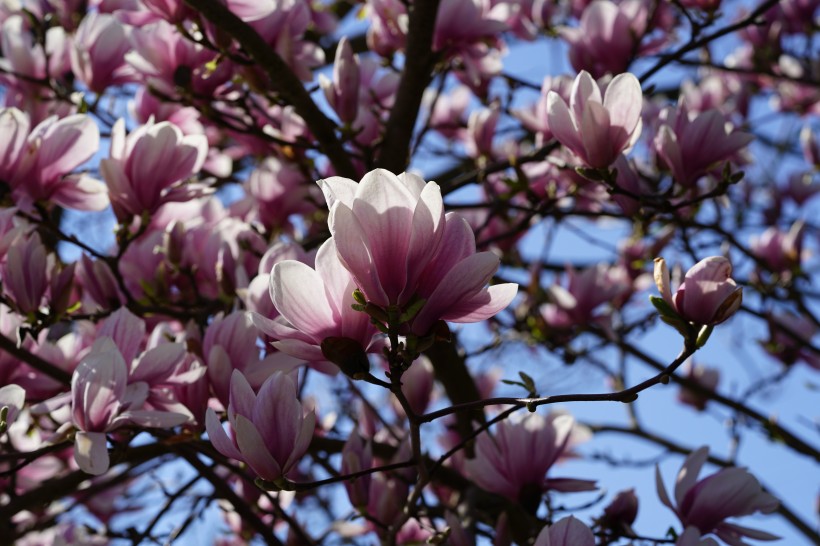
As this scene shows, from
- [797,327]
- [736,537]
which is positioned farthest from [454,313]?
[797,327]

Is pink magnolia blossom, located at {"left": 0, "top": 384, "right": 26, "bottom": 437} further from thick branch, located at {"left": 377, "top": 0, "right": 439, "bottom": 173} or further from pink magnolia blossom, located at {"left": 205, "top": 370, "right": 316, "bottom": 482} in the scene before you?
thick branch, located at {"left": 377, "top": 0, "right": 439, "bottom": 173}

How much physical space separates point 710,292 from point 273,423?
1.82 feet

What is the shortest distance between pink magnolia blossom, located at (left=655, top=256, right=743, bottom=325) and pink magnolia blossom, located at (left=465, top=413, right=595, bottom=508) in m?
0.49

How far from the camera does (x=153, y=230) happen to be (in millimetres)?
1853

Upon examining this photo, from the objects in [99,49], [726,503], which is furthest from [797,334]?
[99,49]

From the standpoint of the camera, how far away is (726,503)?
4.42 ft

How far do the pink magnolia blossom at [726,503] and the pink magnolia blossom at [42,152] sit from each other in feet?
3.83

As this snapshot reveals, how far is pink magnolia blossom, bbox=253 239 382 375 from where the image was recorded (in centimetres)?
90

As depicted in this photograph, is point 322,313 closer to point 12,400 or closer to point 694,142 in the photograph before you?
point 12,400

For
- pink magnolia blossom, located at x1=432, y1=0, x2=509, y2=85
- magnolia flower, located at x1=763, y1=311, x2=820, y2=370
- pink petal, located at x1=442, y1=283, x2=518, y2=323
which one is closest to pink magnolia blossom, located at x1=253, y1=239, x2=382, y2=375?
pink petal, located at x1=442, y1=283, x2=518, y2=323

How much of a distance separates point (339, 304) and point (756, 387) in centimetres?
219

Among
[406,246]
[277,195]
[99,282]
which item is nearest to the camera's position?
[406,246]

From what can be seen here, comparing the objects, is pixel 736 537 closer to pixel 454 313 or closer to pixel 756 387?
pixel 454 313

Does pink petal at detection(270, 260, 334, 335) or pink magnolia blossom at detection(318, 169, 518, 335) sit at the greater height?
pink magnolia blossom at detection(318, 169, 518, 335)
